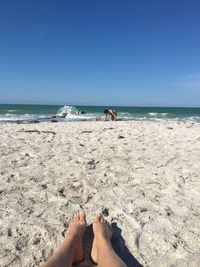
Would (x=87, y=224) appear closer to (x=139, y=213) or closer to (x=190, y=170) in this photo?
(x=139, y=213)

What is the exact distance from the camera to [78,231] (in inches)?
104

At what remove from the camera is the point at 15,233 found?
8.89 ft

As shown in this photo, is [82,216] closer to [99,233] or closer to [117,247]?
[99,233]

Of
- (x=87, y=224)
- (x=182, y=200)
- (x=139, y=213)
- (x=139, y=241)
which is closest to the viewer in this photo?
(x=139, y=241)

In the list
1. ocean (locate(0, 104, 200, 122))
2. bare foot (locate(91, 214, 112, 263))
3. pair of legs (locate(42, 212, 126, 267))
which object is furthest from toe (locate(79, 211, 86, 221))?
ocean (locate(0, 104, 200, 122))

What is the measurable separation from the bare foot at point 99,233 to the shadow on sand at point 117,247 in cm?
6

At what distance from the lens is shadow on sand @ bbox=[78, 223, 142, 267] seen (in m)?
2.42

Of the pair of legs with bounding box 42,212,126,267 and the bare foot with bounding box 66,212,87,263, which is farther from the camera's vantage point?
the bare foot with bounding box 66,212,87,263

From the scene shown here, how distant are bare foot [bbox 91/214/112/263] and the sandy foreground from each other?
122 mm

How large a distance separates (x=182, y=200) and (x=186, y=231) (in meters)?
0.67

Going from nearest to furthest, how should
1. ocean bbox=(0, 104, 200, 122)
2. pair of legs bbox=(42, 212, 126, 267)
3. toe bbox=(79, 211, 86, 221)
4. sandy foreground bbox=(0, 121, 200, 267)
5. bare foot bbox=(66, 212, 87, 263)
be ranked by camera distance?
pair of legs bbox=(42, 212, 126, 267)
bare foot bbox=(66, 212, 87, 263)
sandy foreground bbox=(0, 121, 200, 267)
toe bbox=(79, 211, 86, 221)
ocean bbox=(0, 104, 200, 122)

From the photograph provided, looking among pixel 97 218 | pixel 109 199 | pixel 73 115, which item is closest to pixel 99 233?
pixel 97 218

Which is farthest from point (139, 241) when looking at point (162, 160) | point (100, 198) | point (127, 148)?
point (127, 148)

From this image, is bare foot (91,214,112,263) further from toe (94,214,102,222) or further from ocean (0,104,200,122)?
ocean (0,104,200,122)
